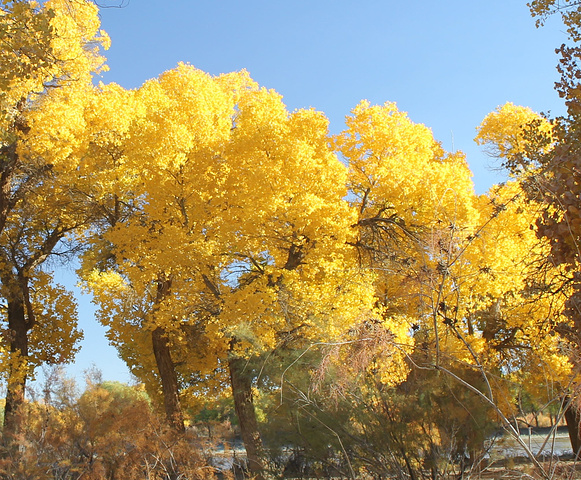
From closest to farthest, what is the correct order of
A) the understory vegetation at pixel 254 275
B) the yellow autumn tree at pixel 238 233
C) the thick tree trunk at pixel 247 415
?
the understory vegetation at pixel 254 275 → the yellow autumn tree at pixel 238 233 → the thick tree trunk at pixel 247 415

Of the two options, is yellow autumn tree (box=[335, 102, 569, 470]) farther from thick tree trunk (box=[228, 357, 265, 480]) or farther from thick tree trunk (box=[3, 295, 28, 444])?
thick tree trunk (box=[3, 295, 28, 444])

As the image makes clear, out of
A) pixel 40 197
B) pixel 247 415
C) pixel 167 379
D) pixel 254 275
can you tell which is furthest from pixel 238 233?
pixel 40 197

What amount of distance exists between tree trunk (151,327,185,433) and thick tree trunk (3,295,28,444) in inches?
130

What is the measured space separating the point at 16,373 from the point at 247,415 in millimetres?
5843

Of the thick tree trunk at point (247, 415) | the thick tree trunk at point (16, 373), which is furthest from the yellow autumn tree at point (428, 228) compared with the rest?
the thick tree trunk at point (16, 373)

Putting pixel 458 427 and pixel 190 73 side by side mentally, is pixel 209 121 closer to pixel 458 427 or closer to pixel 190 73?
pixel 190 73

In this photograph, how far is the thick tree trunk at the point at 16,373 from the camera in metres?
13.1

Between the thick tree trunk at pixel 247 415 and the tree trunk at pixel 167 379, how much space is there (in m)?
1.92

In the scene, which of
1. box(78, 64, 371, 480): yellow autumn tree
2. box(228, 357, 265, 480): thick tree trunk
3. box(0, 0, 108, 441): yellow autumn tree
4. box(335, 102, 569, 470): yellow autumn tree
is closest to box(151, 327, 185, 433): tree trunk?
box(78, 64, 371, 480): yellow autumn tree

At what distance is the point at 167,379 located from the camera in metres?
15.2

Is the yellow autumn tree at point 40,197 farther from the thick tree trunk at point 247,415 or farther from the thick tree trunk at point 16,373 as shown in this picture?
the thick tree trunk at point 247,415

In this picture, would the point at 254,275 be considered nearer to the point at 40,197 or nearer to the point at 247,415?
the point at 247,415

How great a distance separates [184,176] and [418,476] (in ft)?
27.4

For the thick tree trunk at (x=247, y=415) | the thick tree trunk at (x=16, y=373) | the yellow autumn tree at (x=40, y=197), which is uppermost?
the yellow autumn tree at (x=40, y=197)
